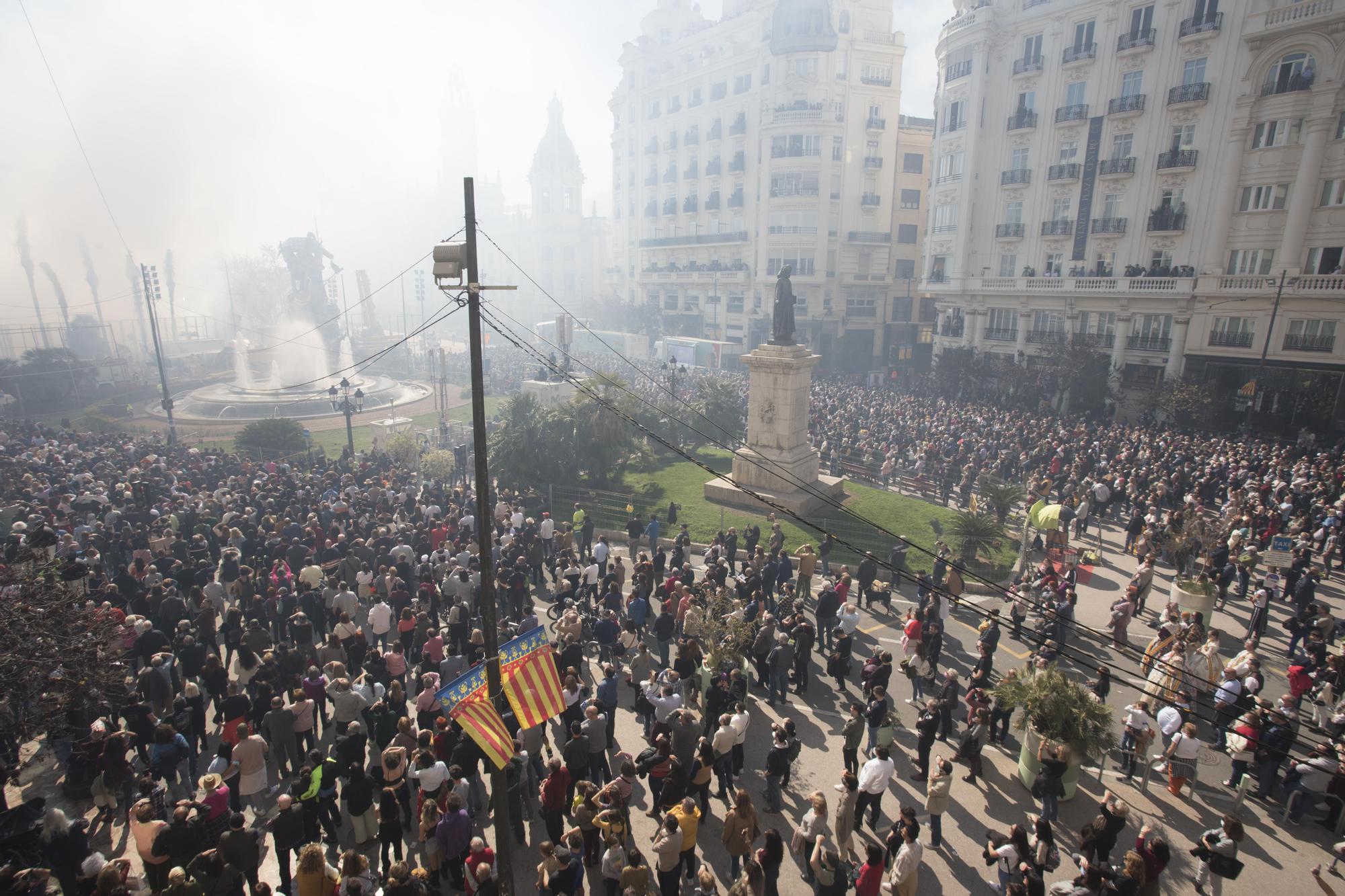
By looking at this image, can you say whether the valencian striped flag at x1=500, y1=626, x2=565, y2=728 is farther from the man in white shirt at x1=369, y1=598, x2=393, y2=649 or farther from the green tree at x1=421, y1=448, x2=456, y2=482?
the green tree at x1=421, y1=448, x2=456, y2=482

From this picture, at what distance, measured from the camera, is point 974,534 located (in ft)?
56.1

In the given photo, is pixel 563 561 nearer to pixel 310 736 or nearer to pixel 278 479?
pixel 310 736

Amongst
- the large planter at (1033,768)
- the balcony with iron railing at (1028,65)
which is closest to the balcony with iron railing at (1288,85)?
the balcony with iron railing at (1028,65)

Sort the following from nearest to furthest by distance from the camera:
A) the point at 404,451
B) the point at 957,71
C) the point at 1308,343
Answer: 1. the point at 404,451
2. the point at 1308,343
3. the point at 957,71

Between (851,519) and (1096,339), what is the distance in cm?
2538

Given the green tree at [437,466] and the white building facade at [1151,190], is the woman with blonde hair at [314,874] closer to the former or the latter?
the green tree at [437,466]

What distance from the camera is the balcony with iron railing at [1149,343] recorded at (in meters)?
34.9

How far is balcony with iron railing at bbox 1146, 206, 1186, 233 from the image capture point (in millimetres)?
34781

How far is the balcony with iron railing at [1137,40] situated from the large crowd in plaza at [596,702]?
27774 mm

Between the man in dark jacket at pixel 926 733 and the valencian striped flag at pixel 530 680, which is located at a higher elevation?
the valencian striped flag at pixel 530 680

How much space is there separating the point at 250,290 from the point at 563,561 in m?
103

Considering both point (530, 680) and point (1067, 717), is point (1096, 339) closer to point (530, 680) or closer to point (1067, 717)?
point (1067, 717)

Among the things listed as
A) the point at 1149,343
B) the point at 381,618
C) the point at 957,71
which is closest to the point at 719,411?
the point at 381,618

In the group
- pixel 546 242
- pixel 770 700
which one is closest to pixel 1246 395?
pixel 770 700
